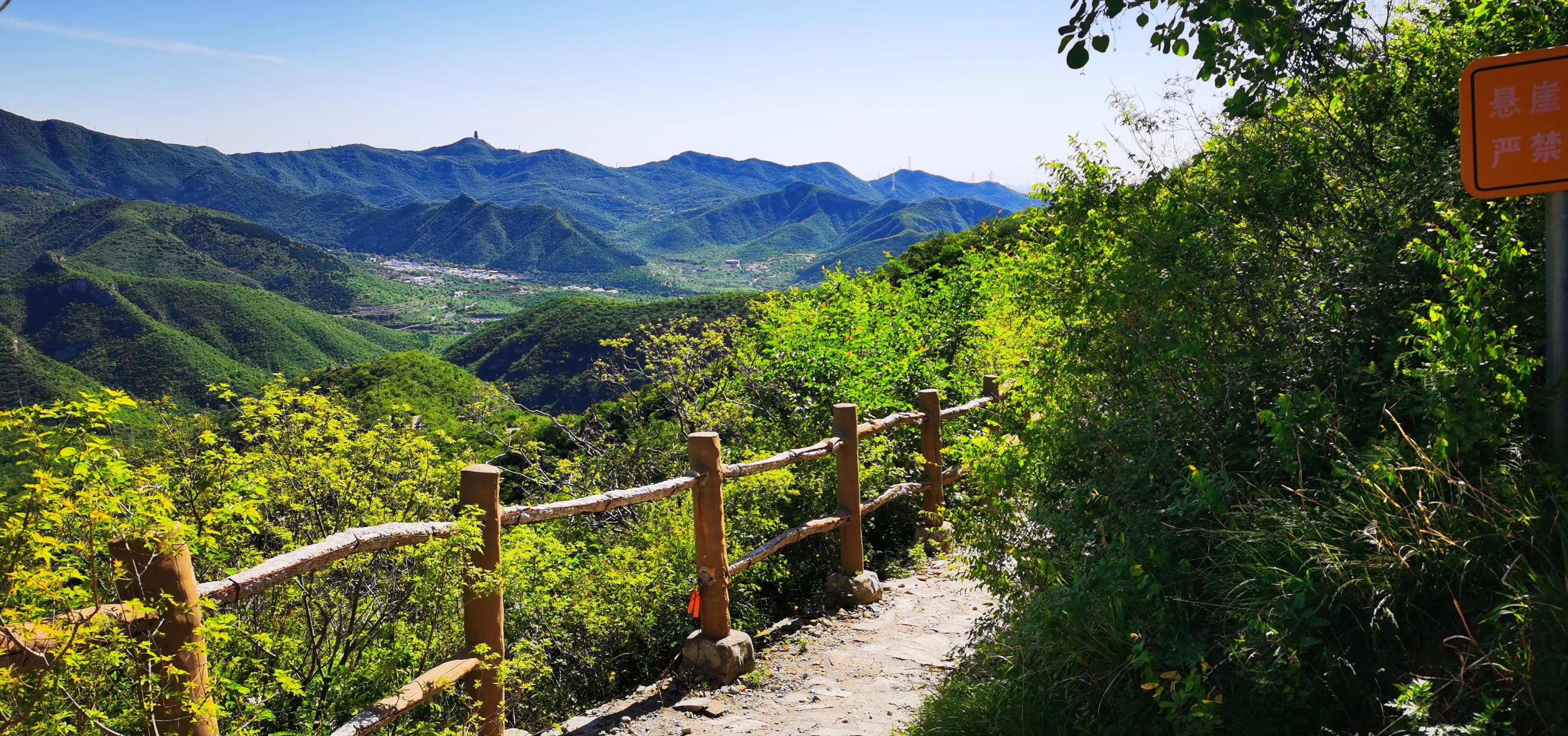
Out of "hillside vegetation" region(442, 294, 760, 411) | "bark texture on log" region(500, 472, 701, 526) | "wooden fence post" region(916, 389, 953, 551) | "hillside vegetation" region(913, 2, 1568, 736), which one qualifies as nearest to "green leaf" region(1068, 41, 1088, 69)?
"hillside vegetation" region(913, 2, 1568, 736)

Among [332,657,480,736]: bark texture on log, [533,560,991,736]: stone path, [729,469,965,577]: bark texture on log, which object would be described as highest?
[332,657,480,736]: bark texture on log

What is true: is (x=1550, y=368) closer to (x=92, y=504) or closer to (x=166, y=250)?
(x=92, y=504)

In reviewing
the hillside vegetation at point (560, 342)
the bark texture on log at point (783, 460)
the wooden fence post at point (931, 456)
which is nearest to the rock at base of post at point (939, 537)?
the wooden fence post at point (931, 456)

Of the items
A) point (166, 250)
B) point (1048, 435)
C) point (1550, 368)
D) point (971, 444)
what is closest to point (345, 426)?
point (971, 444)

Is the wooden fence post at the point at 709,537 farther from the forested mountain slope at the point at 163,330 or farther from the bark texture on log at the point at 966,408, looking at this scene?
the forested mountain slope at the point at 163,330

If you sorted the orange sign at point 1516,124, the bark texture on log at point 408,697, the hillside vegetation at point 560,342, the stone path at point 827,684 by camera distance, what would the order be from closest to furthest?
1. the orange sign at point 1516,124
2. the bark texture on log at point 408,697
3. the stone path at point 827,684
4. the hillside vegetation at point 560,342

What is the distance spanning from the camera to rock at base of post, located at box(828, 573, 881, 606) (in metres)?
5.91

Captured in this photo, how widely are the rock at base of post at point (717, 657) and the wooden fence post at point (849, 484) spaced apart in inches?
55.2

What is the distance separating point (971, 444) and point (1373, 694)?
2.21 m

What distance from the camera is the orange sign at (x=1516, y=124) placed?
2.01 metres

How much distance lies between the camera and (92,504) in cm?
214

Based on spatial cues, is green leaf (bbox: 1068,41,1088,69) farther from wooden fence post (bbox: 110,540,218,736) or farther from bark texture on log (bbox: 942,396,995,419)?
bark texture on log (bbox: 942,396,995,419)

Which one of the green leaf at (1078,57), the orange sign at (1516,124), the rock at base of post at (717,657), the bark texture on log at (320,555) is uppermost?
the green leaf at (1078,57)

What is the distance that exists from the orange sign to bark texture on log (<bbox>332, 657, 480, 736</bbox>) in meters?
3.42
